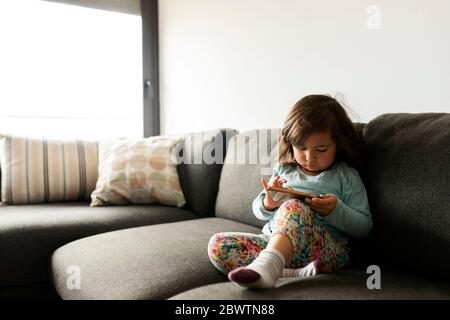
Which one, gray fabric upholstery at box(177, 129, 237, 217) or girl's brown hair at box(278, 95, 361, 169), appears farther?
gray fabric upholstery at box(177, 129, 237, 217)

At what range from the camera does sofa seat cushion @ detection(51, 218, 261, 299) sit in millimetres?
1031

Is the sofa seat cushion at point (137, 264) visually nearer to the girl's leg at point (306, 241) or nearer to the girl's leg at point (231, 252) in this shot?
the girl's leg at point (231, 252)

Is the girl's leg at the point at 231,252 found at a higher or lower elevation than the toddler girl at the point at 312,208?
lower

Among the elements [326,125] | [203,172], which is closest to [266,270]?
[326,125]

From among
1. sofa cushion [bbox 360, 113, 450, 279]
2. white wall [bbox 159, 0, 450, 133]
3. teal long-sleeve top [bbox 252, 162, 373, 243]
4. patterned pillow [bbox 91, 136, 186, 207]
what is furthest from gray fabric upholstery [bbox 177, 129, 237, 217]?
sofa cushion [bbox 360, 113, 450, 279]

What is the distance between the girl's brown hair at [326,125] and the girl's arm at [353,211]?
74 mm

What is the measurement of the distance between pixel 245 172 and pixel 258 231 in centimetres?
31

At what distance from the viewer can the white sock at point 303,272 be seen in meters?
1.03

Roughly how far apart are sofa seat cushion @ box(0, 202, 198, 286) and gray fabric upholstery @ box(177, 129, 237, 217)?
17 centimetres

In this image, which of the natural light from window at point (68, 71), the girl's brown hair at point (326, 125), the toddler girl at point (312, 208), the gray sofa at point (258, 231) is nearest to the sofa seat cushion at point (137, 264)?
the gray sofa at point (258, 231)

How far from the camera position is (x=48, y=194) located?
206 cm

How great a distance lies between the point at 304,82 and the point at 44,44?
6.29 feet

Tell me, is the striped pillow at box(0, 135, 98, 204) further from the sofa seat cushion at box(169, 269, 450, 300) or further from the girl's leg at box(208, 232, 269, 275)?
the sofa seat cushion at box(169, 269, 450, 300)

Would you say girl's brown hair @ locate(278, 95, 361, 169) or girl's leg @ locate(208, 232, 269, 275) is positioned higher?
girl's brown hair @ locate(278, 95, 361, 169)
